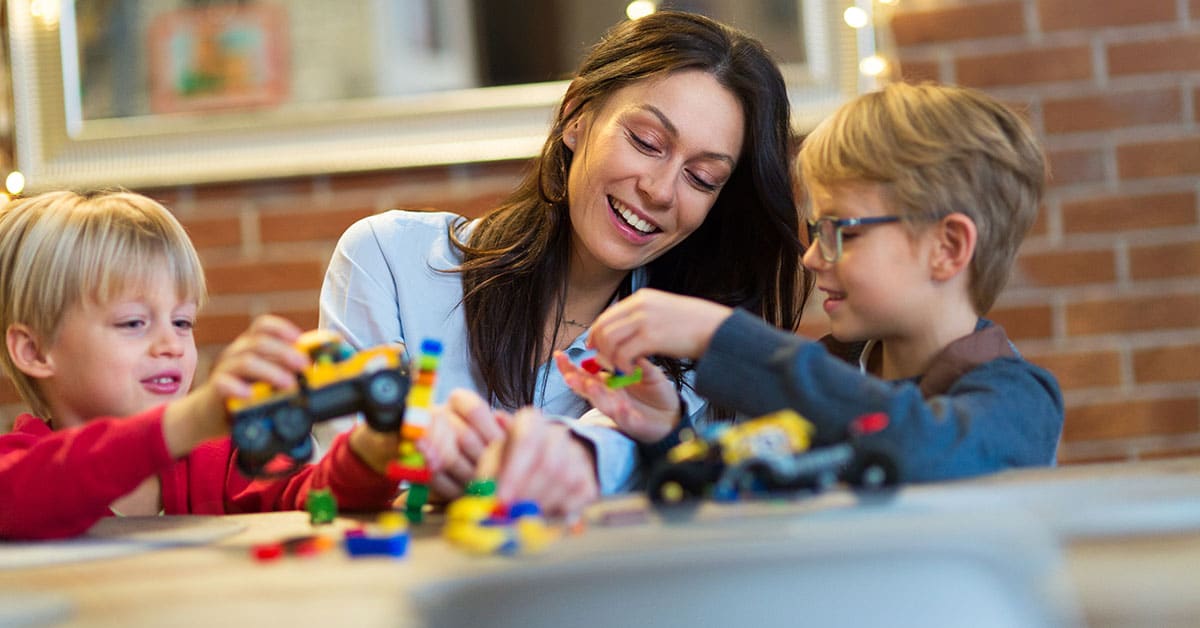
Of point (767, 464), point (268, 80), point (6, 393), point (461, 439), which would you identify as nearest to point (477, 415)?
point (461, 439)

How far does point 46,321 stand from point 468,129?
102 cm

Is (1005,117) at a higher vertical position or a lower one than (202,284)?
higher

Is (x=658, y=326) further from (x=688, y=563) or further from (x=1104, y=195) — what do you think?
(x=1104, y=195)

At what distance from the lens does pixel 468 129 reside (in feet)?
6.59

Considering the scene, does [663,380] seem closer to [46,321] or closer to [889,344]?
[889,344]

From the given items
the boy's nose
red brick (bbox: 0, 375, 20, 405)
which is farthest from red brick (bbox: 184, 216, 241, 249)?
the boy's nose

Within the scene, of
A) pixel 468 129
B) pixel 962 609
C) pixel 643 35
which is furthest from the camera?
pixel 468 129

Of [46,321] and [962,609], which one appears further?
[46,321]

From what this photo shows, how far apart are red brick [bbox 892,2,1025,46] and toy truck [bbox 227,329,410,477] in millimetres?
1426

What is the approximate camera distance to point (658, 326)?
3.00 ft

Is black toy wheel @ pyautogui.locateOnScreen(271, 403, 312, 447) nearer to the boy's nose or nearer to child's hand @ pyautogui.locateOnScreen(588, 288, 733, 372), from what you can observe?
child's hand @ pyautogui.locateOnScreen(588, 288, 733, 372)

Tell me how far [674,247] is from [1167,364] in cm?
99

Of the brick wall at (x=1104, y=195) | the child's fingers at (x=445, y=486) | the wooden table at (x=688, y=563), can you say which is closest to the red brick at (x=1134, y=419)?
the brick wall at (x=1104, y=195)

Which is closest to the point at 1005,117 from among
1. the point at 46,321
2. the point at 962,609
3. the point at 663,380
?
the point at 663,380
